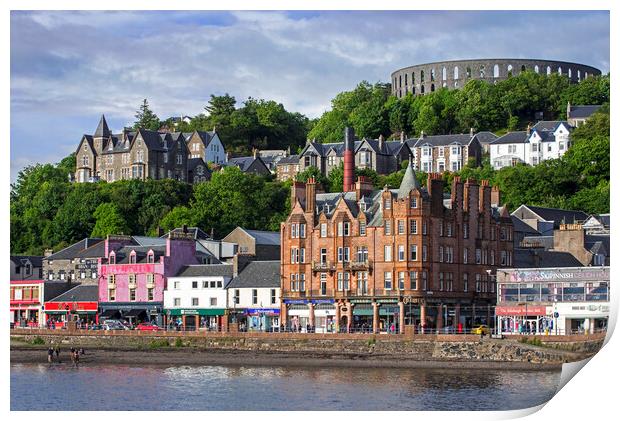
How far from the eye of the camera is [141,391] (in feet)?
168

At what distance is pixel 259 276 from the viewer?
75.8 metres

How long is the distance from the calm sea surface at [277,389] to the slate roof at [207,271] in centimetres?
1557

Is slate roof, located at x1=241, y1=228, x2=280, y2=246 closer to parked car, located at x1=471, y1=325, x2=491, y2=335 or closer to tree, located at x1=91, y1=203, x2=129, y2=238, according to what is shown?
tree, located at x1=91, y1=203, x2=129, y2=238

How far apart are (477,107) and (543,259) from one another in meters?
49.7

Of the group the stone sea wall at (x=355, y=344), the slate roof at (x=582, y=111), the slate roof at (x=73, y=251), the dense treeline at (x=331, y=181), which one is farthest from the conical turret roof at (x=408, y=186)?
the slate roof at (x=582, y=111)

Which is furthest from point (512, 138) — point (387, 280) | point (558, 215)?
point (387, 280)

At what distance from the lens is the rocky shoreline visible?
58.4 metres

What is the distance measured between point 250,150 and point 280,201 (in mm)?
33576

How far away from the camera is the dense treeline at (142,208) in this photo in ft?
329

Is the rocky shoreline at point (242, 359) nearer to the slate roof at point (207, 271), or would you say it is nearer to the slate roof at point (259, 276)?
the slate roof at point (259, 276)

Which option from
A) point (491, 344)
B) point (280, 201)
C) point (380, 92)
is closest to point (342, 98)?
point (380, 92)

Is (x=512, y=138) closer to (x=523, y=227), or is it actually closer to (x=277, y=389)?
(x=523, y=227)

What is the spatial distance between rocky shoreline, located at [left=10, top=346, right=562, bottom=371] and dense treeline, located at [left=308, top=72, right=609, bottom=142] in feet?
200

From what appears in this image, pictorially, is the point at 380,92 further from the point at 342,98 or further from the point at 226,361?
the point at 226,361
